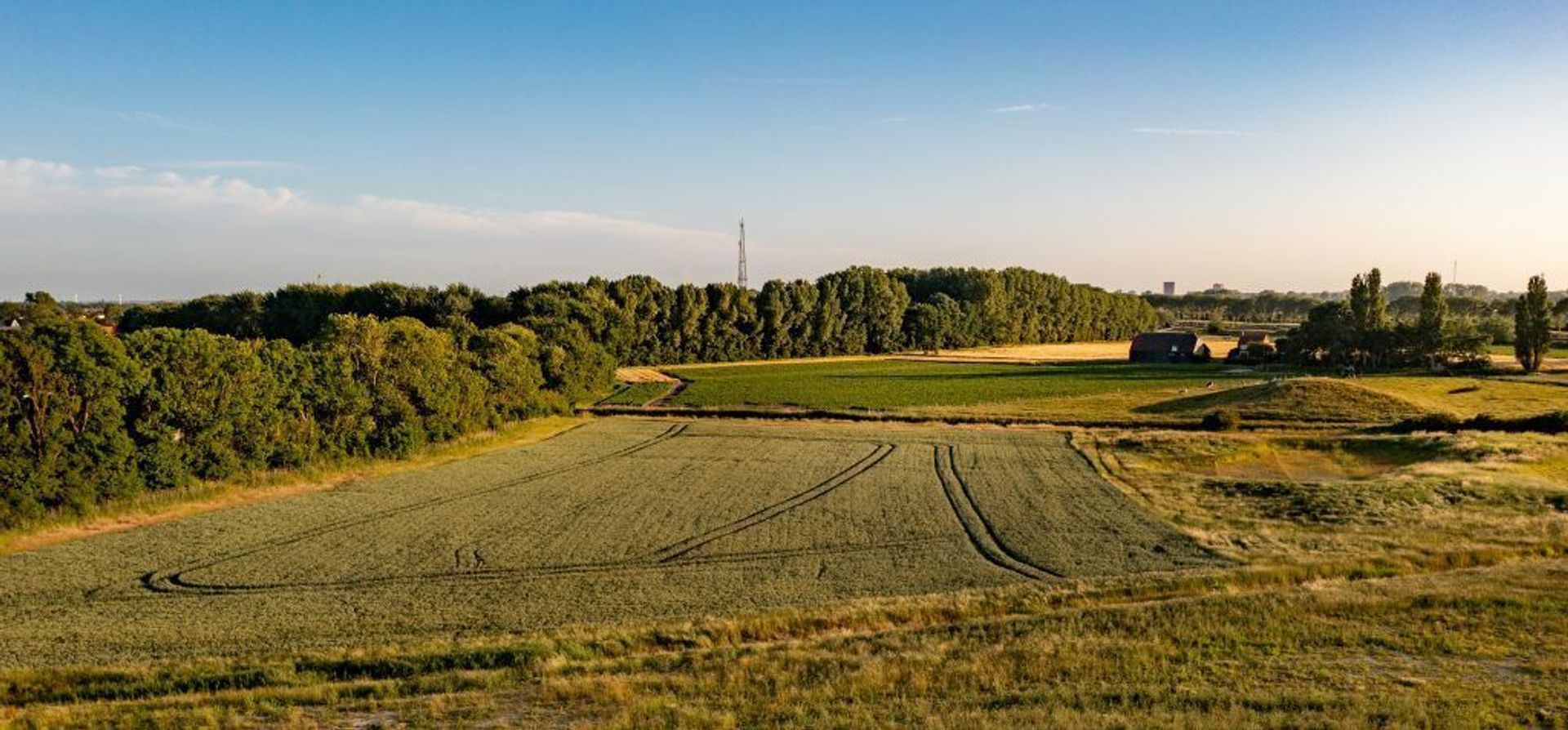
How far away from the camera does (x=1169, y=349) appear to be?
114875mm

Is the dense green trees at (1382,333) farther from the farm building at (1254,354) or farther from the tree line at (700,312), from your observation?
the tree line at (700,312)

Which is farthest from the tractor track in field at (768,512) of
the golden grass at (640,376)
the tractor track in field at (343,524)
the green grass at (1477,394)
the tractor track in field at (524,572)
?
the green grass at (1477,394)

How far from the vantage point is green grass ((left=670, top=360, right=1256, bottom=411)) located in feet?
244

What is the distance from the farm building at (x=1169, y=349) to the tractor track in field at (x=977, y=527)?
79.1 m

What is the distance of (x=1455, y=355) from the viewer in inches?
3597

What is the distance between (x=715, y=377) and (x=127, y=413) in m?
62.5

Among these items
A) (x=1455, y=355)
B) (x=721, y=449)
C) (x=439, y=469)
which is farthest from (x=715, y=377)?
(x=1455, y=355)

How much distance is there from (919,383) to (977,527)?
55154mm

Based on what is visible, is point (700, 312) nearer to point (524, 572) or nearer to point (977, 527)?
point (977, 527)

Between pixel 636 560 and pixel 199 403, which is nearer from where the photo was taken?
pixel 636 560

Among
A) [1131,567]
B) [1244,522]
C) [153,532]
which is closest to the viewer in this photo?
[1131,567]

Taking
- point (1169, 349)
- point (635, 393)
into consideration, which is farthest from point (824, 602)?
point (1169, 349)

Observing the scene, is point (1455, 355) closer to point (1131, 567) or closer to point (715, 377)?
point (715, 377)

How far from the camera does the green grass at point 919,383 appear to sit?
74312 millimetres
